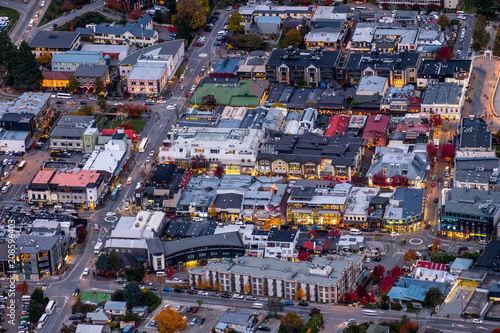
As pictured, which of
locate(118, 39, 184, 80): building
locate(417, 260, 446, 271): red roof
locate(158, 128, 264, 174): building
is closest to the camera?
Result: locate(417, 260, 446, 271): red roof

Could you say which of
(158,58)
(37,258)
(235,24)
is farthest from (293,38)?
(37,258)

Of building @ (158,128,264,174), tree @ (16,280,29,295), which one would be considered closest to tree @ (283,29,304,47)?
building @ (158,128,264,174)

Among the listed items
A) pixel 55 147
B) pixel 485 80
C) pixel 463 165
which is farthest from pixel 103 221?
pixel 485 80

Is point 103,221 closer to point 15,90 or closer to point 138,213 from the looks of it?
point 138,213

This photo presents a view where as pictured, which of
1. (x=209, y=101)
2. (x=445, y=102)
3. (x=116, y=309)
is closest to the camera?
(x=116, y=309)

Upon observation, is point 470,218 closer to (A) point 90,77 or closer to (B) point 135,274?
(B) point 135,274

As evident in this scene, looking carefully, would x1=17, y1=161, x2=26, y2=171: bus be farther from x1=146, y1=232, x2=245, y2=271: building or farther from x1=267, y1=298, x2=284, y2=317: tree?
x1=267, y1=298, x2=284, y2=317: tree

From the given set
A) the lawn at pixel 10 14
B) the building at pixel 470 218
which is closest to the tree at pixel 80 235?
the building at pixel 470 218

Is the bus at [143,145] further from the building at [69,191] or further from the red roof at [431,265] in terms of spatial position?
the red roof at [431,265]
